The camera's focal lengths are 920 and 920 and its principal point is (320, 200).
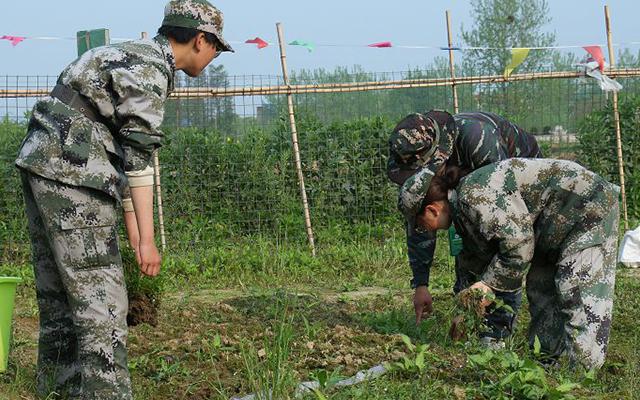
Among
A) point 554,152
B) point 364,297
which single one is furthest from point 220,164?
point 554,152

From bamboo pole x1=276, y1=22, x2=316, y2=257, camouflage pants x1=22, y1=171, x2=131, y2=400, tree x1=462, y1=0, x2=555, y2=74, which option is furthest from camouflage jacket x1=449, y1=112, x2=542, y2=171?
tree x1=462, y1=0, x2=555, y2=74

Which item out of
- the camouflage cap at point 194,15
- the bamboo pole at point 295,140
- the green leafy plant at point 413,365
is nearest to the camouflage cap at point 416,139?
the green leafy plant at point 413,365

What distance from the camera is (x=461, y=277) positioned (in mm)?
5277

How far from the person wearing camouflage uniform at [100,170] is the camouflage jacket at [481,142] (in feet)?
5.64

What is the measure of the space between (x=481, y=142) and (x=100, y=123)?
2.13 metres

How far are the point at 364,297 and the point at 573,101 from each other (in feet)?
15.0

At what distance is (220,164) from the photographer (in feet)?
29.7

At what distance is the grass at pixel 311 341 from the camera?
388 centimetres

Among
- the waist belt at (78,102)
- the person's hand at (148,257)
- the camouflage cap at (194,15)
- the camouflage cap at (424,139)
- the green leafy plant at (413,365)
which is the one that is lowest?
the green leafy plant at (413,365)

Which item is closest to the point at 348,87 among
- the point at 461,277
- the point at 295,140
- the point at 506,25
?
the point at 295,140

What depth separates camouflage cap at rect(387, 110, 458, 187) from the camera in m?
4.83

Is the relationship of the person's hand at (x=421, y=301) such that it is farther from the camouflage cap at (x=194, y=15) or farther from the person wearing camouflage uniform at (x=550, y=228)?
the camouflage cap at (x=194, y=15)

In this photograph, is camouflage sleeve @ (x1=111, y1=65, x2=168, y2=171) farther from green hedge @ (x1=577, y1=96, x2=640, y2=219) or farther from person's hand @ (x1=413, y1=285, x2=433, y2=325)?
green hedge @ (x1=577, y1=96, x2=640, y2=219)

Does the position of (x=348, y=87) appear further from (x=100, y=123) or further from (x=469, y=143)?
(x=100, y=123)
